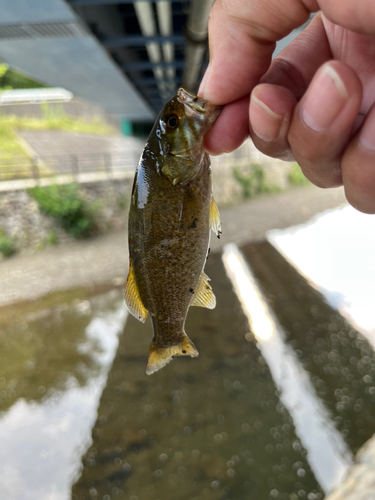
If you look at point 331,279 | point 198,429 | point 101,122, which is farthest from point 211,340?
point 101,122

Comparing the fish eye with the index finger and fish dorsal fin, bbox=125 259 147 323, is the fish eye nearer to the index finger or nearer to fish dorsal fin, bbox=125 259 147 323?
the index finger

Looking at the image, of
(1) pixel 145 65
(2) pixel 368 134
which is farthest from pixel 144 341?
(2) pixel 368 134

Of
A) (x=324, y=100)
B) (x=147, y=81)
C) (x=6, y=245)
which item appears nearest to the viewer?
(x=324, y=100)

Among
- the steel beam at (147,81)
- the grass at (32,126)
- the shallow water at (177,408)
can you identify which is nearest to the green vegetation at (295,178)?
the grass at (32,126)

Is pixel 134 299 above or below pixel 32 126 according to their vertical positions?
above

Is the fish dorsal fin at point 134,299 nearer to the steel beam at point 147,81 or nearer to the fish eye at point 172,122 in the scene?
the fish eye at point 172,122

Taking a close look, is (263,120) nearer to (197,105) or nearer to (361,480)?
(197,105)

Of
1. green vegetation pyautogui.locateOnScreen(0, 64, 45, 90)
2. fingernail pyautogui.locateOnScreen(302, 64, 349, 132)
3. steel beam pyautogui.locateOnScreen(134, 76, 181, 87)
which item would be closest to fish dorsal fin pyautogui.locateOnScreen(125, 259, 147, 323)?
fingernail pyautogui.locateOnScreen(302, 64, 349, 132)

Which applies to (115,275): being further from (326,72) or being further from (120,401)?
(326,72)
